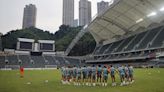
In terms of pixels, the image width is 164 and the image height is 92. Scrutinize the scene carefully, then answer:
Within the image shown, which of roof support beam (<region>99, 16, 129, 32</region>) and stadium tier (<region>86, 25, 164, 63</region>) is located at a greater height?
roof support beam (<region>99, 16, 129, 32</region>)

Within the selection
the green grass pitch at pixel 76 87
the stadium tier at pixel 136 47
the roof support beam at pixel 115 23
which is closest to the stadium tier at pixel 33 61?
the stadium tier at pixel 136 47

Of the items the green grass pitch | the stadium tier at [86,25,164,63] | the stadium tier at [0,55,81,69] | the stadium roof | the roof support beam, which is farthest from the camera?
the stadium tier at [0,55,81,69]

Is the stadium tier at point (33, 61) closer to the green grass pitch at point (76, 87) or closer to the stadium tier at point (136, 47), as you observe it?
the stadium tier at point (136, 47)

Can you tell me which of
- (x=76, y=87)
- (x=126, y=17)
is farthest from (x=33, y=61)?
(x=76, y=87)

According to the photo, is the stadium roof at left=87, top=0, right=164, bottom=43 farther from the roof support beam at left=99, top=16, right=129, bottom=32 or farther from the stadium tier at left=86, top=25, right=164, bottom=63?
the stadium tier at left=86, top=25, right=164, bottom=63

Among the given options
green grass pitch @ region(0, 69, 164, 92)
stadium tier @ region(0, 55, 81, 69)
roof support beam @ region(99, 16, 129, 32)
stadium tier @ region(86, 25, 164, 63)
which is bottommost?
green grass pitch @ region(0, 69, 164, 92)

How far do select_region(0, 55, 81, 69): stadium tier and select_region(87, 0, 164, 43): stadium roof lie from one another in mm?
20732

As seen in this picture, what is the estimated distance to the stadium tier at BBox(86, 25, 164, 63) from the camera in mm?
51625

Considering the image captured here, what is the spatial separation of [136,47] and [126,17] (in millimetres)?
9481

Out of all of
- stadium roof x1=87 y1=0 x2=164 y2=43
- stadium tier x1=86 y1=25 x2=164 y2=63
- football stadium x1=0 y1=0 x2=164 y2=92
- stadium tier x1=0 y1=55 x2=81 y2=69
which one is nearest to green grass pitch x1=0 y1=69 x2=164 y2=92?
football stadium x1=0 y1=0 x2=164 y2=92

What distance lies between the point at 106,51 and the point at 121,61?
39.4ft

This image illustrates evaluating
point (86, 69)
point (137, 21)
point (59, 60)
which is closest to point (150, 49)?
point (137, 21)

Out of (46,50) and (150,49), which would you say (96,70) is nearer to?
(150,49)

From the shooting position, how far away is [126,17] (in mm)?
60500
